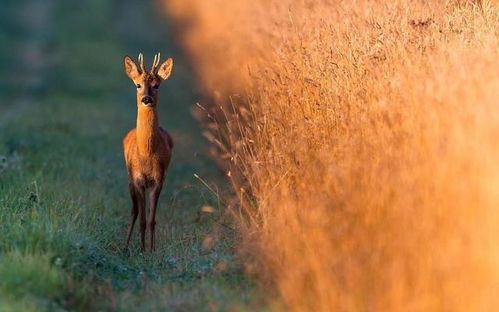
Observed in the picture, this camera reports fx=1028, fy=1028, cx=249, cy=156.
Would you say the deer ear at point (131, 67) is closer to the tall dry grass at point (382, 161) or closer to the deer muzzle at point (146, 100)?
the deer muzzle at point (146, 100)

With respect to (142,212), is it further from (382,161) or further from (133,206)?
(382,161)

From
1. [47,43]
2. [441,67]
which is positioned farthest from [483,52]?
[47,43]

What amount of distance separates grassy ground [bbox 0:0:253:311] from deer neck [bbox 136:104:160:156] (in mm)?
566

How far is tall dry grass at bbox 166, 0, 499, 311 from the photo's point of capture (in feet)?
21.4

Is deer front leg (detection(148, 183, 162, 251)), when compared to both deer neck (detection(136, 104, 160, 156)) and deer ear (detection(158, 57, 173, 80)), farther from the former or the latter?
deer ear (detection(158, 57, 173, 80))

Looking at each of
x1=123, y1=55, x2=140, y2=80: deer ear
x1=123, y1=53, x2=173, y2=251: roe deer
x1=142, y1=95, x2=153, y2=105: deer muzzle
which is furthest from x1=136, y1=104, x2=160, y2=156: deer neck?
x1=123, y1=55, x2=140, y2=80: deer ear

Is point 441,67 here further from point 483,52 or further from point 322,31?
point 322,31

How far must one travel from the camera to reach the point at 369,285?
263 inches

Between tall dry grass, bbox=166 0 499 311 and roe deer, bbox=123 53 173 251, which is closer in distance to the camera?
tall dry grass, bbox=166 0 499 311

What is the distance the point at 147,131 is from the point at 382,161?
13.1 ft

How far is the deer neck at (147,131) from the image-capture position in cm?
1069

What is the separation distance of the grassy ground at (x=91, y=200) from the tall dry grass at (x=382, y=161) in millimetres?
675

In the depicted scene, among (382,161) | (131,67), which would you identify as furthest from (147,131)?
(382,161)

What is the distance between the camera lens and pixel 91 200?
11.4 metres
